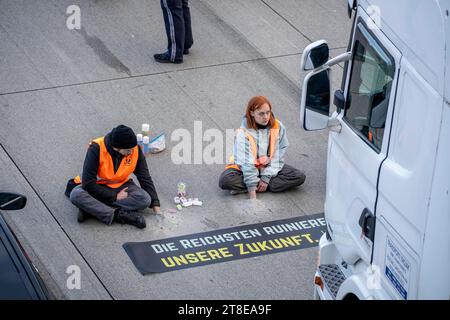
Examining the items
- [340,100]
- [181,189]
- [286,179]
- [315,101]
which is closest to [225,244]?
[181,189]

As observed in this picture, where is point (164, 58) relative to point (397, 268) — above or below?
below

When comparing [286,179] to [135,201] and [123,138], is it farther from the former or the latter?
[123,138]

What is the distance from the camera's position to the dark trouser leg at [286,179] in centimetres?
903

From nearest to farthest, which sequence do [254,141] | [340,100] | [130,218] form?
[340,100] → [130,218] → [254,141]

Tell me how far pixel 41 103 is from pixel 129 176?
1.84m

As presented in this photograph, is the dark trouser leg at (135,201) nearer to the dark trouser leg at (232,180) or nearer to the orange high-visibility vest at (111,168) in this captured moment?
the orange high-visibility vest at (111,168)

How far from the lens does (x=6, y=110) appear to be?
10273mm

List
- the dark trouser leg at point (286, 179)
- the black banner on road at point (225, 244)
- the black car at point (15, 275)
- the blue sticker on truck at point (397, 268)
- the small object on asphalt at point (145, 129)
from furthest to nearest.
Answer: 1. the small object on asphalt at point (145, 129)
2. the dark trouser leg at point (286, 179)
3. the black banner on road at point (225, 244)
4. the black car at point (15, 275)
5. the blue sticker on truck at point (397, 268)

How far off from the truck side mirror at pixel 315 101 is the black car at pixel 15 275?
2046mm

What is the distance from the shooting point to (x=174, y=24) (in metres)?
11.1

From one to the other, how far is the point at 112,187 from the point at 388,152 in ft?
13.1

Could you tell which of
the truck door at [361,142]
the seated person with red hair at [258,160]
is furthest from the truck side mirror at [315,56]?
the seated person with red hair at [258,160]
